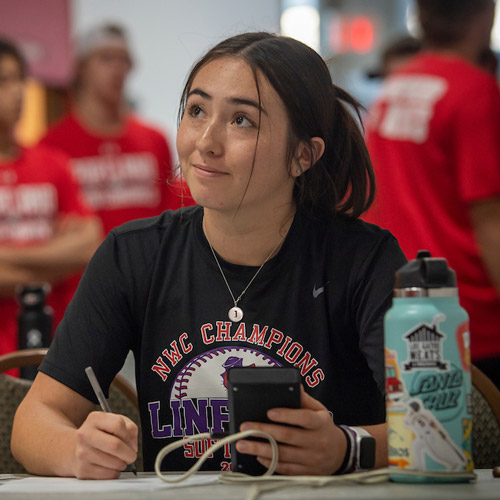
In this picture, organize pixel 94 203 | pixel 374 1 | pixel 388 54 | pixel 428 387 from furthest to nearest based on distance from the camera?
pixel 374 1, pixel 388 54, pixel 94 203, pixel 428 387

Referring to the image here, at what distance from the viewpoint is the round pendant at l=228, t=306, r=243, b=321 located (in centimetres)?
147

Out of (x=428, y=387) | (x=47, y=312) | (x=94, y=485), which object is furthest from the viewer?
(x=47, y=312)

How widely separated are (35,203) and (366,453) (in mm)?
2336

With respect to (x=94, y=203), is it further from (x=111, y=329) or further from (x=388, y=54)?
(x=111, y=329)

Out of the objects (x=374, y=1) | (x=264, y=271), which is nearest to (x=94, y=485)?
(x=264, y=271)

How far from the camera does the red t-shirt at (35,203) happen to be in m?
3.18

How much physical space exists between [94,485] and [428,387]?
44 cm

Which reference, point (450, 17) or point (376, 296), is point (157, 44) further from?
point (376, 296)

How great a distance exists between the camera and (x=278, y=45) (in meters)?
1.49

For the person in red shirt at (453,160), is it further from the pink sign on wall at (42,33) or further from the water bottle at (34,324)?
the pink sign on wall at (42,33)

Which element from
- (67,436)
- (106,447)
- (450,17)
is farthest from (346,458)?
(450,17)

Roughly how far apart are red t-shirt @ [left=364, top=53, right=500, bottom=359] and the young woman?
986mm

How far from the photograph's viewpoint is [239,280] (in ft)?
4.93

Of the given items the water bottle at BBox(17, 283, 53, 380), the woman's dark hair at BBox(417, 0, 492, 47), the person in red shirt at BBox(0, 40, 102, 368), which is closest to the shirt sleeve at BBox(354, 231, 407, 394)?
the water bottle at BBox(17, 283, 53, 380)
